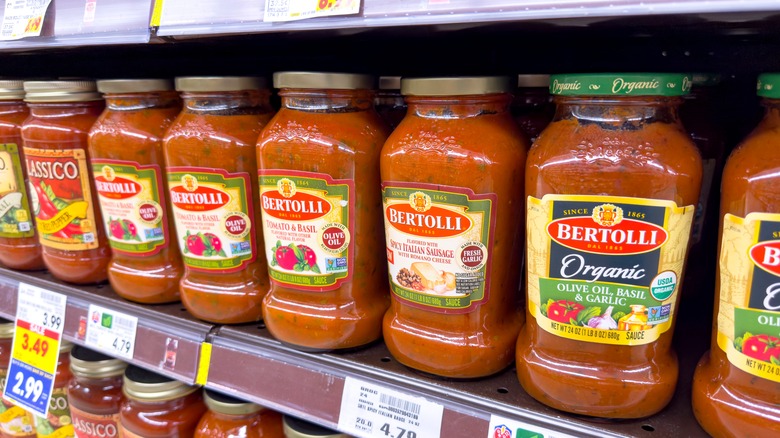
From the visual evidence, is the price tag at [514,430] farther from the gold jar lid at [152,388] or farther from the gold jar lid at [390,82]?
the gold jar lid at [152,388]

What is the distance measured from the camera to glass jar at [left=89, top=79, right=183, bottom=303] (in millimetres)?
1172

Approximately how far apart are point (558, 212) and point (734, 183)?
0.71 ft

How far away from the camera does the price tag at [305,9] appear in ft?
2.52

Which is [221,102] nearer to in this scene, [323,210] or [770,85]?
[323,210]

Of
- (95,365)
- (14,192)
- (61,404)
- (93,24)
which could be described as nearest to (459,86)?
(93,24)

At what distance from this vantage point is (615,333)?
2.60 ft

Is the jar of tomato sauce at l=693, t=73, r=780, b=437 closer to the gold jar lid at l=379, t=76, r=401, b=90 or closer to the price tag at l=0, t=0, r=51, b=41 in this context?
the gold jar lid at l=379, t=76, r=401, b=90

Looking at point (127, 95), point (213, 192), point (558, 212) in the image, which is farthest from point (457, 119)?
point (127, 95)

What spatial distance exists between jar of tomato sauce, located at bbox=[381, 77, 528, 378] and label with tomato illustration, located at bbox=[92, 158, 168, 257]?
0.56 meters

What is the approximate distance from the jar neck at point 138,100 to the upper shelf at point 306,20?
0.18m

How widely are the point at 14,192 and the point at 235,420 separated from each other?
0.83 meters

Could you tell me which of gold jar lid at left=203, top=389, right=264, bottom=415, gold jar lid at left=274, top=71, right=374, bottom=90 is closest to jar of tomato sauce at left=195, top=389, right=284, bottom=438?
gold jar lid at left=203, top=389, right=264, bottom=415

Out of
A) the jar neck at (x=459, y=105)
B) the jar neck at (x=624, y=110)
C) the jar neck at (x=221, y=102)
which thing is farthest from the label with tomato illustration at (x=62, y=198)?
the jar neck at (x=624, y=110)

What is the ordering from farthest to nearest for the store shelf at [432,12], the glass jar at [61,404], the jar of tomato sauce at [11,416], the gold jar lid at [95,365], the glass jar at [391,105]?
the jar of tomato sauce at [11,416] → the glass jar at [61,404] → the gold jar lid at [95,365] → the glass jar at [391,105] → the store shelf at [432,12]
